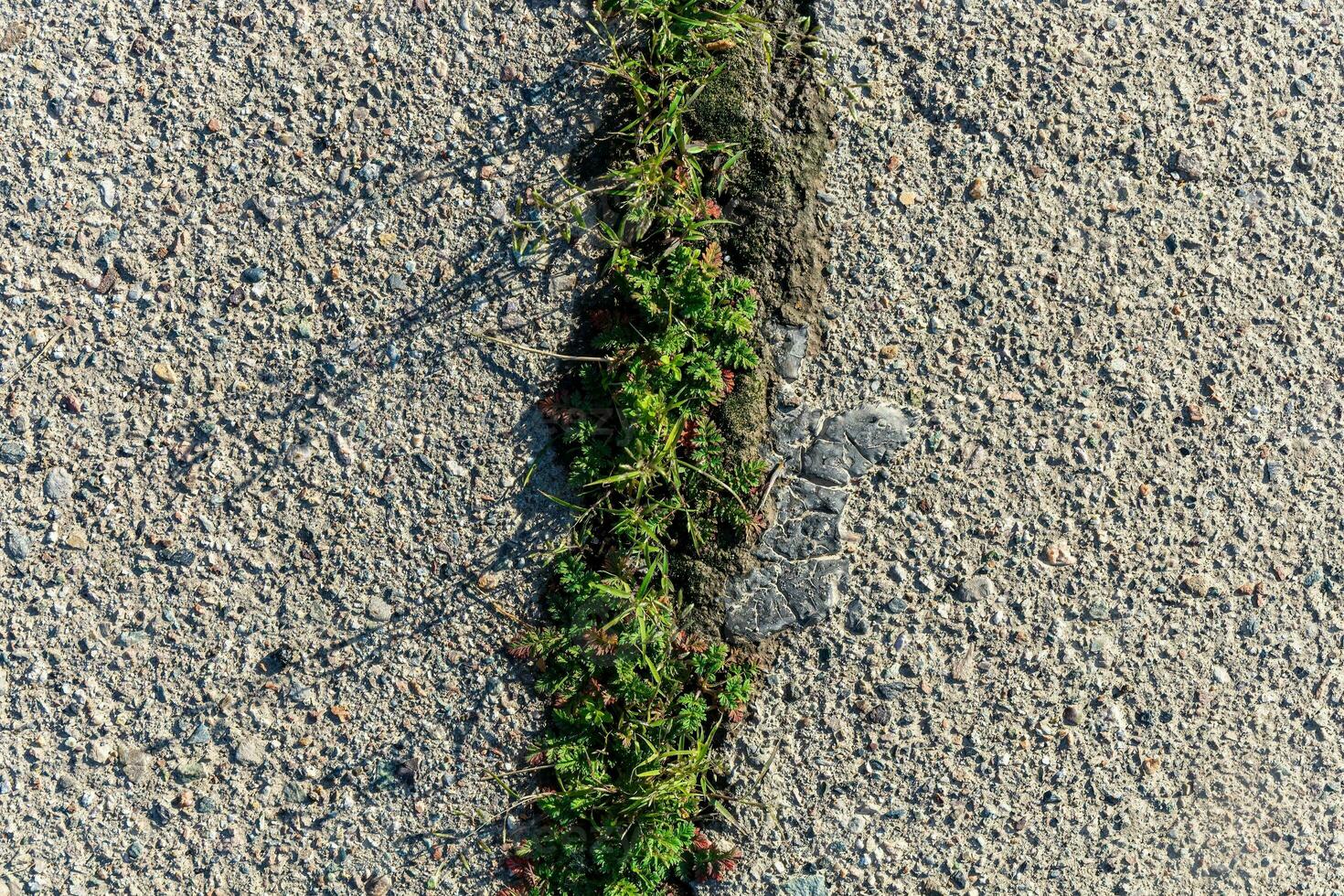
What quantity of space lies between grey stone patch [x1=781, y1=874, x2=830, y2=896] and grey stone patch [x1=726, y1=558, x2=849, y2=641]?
0.69 meters

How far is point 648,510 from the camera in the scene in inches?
105

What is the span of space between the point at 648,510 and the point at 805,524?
1.48 ft

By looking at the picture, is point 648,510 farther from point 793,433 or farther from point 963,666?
point 963,666

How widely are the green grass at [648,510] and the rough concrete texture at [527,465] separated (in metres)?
0.13

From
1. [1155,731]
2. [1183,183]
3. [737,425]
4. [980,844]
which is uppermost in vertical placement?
[1183,183]

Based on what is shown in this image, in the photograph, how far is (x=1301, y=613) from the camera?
9.05 feet

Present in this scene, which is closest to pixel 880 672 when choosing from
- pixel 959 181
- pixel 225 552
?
pixel 959 181

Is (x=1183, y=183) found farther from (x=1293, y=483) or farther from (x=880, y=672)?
(x=880, y=672)

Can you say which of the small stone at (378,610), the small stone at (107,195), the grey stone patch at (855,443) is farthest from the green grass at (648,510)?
the small stone at (107,195)

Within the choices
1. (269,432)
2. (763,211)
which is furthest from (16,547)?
(763,211)

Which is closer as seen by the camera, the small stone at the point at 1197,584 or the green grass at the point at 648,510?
the green grass at the point at 648,510

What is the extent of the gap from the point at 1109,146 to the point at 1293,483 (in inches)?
44.5

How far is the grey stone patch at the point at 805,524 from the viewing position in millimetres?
2709

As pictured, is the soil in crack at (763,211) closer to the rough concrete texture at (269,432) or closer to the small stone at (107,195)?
the rough concrete texture at (269,432)
